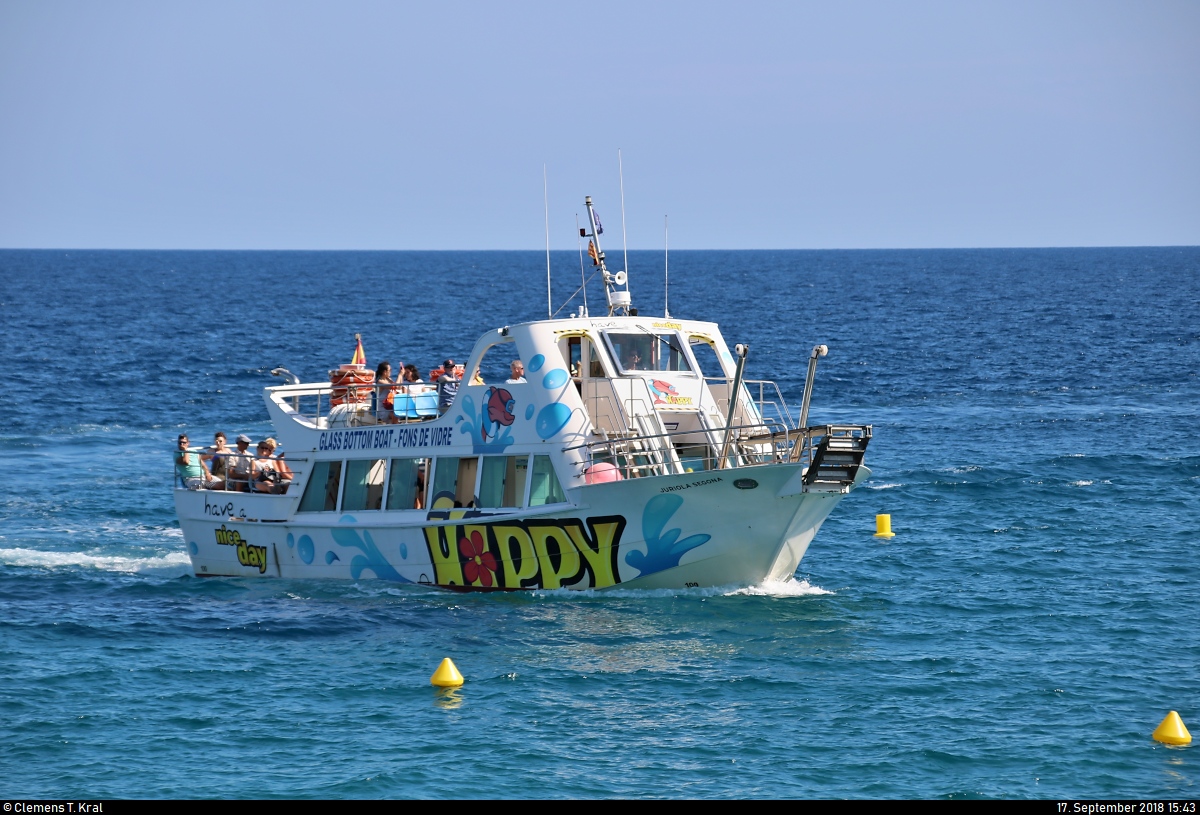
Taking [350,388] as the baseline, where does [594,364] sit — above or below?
above

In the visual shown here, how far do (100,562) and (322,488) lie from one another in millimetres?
5428

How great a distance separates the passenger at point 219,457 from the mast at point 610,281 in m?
8.08

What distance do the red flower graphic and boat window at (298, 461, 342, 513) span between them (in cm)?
322

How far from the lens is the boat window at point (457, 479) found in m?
24.6

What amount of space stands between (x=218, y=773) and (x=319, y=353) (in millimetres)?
57592

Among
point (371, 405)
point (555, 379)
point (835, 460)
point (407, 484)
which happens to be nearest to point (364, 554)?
point (407, 484)

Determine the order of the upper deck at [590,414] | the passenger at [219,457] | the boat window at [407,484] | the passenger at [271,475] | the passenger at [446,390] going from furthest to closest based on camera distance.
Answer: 1. the passenger at [219,457]
2. the passenger at [271,475]
3. the passenger at [446,390]
4. the boat window at [407,484]
5. the upper deck at [590,414]

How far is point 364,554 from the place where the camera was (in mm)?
25391

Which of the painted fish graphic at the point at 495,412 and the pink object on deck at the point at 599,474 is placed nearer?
the pink object on deck at the point at 599,474

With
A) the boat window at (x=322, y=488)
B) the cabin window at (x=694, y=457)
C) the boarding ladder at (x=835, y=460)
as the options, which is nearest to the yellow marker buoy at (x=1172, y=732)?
the boarding ladder at (x=835, y=460)

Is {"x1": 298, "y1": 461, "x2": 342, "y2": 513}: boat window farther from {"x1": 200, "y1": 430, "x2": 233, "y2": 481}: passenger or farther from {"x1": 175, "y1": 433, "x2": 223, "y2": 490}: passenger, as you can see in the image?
{"x1": 175, "y1": 433, "x2": 223, "y2": 490}: passenger

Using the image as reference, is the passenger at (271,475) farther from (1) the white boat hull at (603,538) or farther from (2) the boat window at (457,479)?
(2) the boat window at (457,479)

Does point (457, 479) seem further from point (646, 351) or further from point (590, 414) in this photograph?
point (646, 351)

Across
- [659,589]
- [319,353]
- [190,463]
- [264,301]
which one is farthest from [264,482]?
[264,301]
